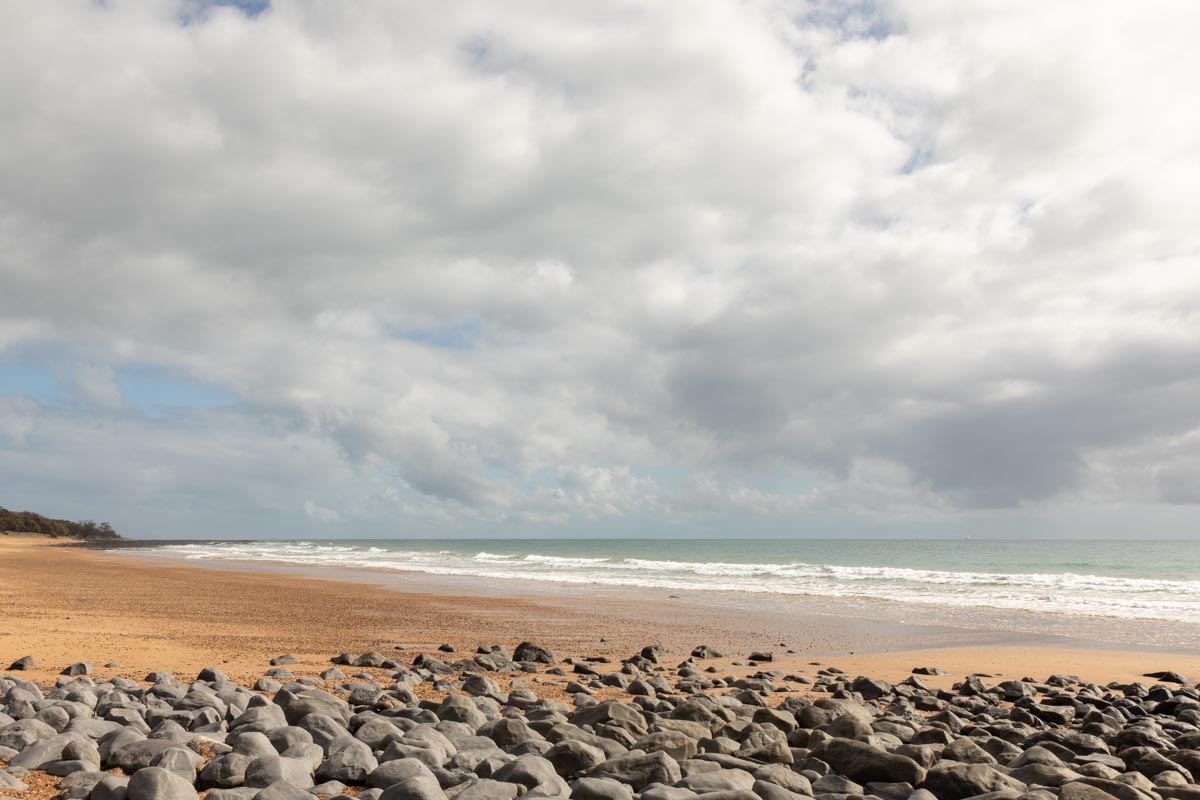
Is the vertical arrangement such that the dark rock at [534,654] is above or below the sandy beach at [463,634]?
above

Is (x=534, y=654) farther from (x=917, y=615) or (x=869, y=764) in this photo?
(x=917, y=615)

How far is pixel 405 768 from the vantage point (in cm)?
548

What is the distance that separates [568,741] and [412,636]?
9.28m

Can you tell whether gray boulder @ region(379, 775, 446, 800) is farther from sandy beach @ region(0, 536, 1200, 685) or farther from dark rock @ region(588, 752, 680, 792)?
sandy beach @ region(0, 536, 1200, 685)

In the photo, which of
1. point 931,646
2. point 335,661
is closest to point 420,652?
point 335,661

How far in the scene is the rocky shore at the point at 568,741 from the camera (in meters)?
5.20

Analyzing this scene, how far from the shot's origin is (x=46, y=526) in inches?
3792

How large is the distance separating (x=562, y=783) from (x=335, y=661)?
6714mm

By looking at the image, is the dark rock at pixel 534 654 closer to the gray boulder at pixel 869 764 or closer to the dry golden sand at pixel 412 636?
the dry golden sand at pixel 412 636

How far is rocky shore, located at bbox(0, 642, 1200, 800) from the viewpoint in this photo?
17.1ft

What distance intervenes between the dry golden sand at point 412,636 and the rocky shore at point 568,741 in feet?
1.97

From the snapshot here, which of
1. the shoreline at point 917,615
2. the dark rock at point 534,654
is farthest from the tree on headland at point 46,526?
the dark rock at point 534,654

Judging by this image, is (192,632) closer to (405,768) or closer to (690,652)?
(690,652)

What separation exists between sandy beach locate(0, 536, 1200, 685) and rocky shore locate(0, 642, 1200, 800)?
6.52 feet
